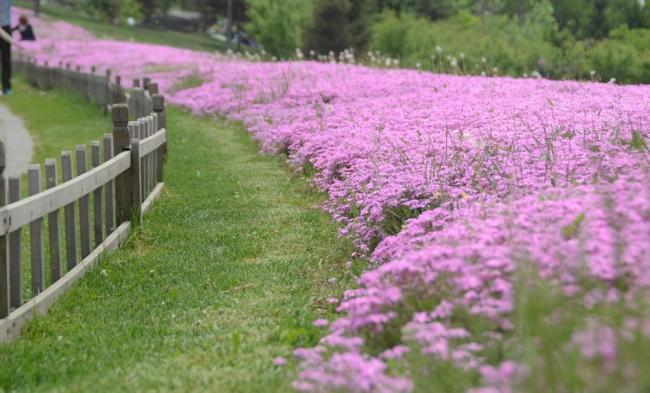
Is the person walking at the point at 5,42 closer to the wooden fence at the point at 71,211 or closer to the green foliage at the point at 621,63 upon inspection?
the wooden fence at the point at 71,211

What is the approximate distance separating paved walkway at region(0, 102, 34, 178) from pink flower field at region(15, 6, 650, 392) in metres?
6.05

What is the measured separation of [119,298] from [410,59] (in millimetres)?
24980

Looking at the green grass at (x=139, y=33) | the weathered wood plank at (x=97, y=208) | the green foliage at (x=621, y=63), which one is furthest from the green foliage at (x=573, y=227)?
the green grass at (x=139, y=33)

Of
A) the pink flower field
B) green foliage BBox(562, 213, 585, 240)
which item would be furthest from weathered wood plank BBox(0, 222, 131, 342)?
green foliage BBox(562, 213, 585, 240)

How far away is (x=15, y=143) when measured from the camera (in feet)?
59.7

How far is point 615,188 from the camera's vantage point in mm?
4746

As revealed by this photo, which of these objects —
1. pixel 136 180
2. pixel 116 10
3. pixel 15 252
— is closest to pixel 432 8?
pixel 116 10

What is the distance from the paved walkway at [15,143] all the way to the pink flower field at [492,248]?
19.9 feet

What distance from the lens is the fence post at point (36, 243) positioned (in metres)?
6.22

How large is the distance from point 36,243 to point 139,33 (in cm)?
6693

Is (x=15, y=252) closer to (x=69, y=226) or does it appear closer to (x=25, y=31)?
(x=69, y=226)

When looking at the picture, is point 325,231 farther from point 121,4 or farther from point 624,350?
point 121,4

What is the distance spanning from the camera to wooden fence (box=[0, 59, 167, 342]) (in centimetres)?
582

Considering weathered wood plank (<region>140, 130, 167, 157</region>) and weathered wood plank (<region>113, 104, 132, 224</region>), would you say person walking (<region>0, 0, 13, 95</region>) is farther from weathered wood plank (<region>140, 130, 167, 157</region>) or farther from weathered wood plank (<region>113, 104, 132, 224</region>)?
weathered wood plank (<region>113, 104, 132, 224</region>)
